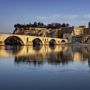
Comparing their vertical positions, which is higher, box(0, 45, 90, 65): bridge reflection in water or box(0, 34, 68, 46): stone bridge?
box(0, 34, 68, 46): stone bridge

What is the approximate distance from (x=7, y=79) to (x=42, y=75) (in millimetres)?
1908

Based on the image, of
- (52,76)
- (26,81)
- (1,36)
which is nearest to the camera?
(26,81)

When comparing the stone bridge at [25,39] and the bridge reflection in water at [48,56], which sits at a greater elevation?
the stone bridge at [25,39]

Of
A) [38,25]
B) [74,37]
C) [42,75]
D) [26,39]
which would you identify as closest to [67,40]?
[74,37]

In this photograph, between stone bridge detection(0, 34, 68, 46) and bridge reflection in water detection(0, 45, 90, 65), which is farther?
stone bridge detection(0, 34, 68, 46)

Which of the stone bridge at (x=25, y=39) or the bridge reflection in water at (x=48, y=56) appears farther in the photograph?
the stone bridge at (x=25, y=39)

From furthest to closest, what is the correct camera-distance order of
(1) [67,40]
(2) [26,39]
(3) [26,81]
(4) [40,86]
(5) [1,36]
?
(1) [67,40] < (2) [26,39] < (5) [1,36] < (3) [26,81] < (4) [40,86]

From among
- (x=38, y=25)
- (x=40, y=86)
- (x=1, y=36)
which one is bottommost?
(x=40, y=86)

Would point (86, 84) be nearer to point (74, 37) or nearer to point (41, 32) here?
point (74, 37)

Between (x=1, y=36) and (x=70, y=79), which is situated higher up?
(x=1, y=36)

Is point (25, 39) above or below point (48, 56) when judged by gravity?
A: above

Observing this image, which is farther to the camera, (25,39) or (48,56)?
(25,39)

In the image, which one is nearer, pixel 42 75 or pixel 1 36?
pixel 42 75

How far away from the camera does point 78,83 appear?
8.32 meters
